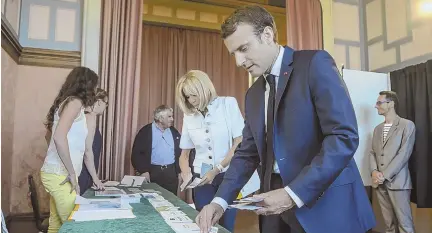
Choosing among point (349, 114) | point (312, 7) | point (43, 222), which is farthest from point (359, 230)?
point (312, 7)

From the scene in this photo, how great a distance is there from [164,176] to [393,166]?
230 cm

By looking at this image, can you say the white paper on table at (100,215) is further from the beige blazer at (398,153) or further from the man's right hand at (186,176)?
the beige blazer at (398,153)

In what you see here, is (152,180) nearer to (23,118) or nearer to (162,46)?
(23,118)

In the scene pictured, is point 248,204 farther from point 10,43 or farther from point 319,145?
point 10,43

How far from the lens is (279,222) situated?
124 centimetres

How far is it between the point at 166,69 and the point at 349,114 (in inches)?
218

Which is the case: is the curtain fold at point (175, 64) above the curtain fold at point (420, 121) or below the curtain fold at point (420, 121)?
above

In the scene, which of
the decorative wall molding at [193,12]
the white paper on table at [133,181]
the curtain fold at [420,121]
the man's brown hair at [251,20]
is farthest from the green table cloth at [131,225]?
the decorative wall molding at [193,12]

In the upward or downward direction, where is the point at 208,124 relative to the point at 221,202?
upward

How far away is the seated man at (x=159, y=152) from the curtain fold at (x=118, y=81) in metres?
0.17

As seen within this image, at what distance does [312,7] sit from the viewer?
4.75 meters

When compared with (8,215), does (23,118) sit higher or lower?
higher

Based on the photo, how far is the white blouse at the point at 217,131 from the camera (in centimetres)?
212

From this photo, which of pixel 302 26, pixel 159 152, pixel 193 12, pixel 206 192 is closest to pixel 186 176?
pixel 206 192
